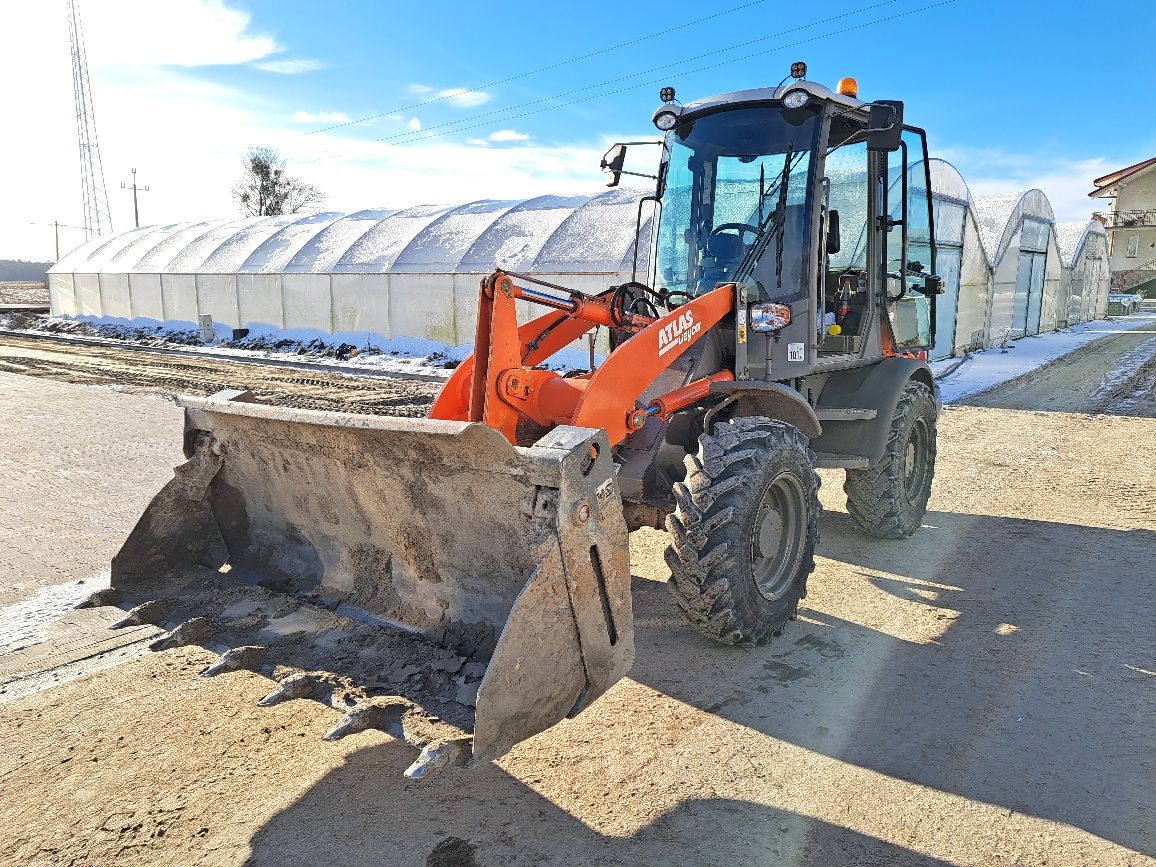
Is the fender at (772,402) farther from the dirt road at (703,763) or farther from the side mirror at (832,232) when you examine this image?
the dirt road at (703,763)

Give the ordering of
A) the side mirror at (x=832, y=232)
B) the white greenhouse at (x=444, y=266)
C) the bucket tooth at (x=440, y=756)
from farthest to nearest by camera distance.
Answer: the white greenhouse at (x=444, y=266) → the side mirror at (x=832, y=232) → the bucket tooth at (x=440, y=756)

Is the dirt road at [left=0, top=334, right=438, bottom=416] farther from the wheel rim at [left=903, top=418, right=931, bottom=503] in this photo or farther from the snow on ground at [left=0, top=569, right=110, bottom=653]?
the wheel rim at [left=903, top=418, right=931, bottom=503]

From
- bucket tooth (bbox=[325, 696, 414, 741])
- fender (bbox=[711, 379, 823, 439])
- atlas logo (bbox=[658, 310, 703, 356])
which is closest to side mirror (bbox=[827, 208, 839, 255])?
fender (bbox=[711, 379, 823, 439])

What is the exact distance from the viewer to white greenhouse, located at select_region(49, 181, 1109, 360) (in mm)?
18062

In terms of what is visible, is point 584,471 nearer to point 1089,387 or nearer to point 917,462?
point 917,462

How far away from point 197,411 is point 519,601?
2.74m

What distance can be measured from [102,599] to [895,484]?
502 cm

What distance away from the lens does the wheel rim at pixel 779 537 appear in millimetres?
4430

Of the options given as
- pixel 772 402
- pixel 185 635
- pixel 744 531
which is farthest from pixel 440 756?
pixel 772 402

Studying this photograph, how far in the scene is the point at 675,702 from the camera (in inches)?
153

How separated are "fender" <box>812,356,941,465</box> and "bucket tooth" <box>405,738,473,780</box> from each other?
3873mm

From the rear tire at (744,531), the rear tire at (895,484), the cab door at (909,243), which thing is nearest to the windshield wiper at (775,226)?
the rear tire at (744,531)

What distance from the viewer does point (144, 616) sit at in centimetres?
394

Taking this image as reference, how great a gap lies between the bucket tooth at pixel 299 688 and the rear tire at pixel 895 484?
4112mm
